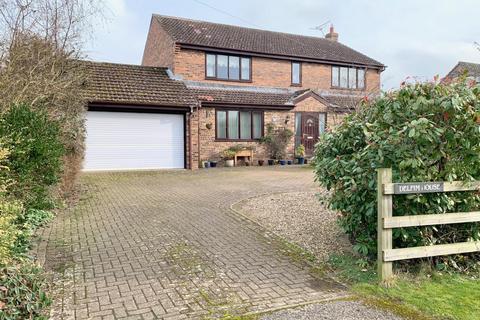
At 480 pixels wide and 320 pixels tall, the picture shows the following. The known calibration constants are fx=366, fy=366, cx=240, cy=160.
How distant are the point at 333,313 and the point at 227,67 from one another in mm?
16766

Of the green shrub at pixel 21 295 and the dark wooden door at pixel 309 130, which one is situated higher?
the dark wooden door at pixel 309 130

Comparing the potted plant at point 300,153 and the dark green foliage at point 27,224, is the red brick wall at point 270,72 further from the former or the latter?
the dark green foliage at point 27,224

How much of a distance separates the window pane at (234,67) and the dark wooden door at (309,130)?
13.7ft

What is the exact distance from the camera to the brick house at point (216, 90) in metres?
15.3

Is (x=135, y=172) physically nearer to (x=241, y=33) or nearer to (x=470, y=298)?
(x=241, y=33)

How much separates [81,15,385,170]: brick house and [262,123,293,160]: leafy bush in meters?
0.30

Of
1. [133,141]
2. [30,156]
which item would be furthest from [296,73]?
[30,156]

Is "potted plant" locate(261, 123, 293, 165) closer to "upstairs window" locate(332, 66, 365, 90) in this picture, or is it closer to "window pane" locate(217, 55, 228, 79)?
"window pane" locate(217, 55, 228, 79)

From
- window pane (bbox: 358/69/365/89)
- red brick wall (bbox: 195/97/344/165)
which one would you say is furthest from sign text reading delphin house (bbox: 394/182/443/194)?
window pane (bbox: 358/69/365/89)

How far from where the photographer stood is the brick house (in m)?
15.3

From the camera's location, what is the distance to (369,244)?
4523mm

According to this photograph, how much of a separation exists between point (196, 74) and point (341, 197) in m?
14.3

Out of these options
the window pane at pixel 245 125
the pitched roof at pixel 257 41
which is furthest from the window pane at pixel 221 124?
the pitched roof at pixel 257 41

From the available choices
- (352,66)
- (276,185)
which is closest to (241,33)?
(352,66)
